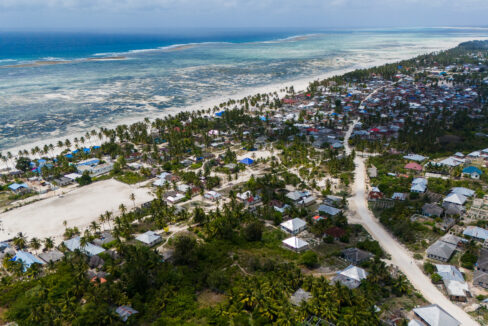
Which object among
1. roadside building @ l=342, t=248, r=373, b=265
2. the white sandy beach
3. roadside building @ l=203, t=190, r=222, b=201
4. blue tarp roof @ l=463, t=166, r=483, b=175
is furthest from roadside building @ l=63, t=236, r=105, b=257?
blue tarp roof @ l=463, t=166, r=483, b=175

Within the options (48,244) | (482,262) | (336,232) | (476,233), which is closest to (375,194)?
(336,232)

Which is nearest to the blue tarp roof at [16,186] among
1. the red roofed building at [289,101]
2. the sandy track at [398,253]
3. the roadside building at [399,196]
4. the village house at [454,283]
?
the sandy track at [398,253]

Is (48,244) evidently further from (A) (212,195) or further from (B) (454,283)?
(B) (454,283)

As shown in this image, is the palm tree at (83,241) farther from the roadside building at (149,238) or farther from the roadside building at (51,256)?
the roadside building at (149,238)

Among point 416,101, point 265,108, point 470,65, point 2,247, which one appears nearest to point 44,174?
point 2,247

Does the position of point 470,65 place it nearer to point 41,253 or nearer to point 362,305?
point 362,305

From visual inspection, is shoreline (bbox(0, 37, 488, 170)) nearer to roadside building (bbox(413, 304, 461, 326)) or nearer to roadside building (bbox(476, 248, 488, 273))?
roadside building (bbox(413, 304, 461, 326))
